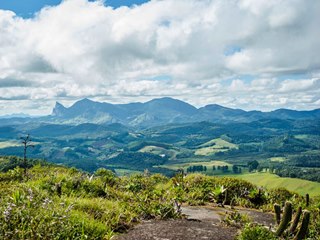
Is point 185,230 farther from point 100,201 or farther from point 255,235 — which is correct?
point 100,201

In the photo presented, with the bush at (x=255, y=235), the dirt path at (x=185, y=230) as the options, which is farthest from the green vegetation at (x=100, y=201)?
Answer: the dirt path at (x=185, y=230)

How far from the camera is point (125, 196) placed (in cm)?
1331

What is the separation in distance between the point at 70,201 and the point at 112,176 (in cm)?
822

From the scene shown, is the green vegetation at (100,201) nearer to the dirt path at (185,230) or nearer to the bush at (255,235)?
the bush at (255,235)

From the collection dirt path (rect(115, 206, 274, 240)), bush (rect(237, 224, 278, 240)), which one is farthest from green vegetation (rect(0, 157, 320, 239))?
dirt path (rect(115, 206, 274, 240))

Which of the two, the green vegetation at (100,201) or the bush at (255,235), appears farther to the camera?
the bush at (255,235)

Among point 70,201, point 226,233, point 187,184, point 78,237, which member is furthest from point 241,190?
point 78,237

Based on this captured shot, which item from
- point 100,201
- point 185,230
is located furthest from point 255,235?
point 100,201

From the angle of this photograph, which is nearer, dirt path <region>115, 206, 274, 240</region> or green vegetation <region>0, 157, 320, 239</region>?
green vegetation <region>0, 157, 320, 239</region>

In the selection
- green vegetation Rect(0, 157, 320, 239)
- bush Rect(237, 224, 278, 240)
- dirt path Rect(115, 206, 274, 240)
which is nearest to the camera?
green vegetation Rect(0, 157, 320, 239)

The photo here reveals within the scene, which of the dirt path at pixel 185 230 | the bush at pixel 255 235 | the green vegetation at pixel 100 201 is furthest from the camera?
the dirt path at pixel 185 230

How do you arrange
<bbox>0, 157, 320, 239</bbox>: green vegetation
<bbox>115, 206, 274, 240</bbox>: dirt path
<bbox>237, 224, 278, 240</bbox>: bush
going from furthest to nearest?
<bbox>115, 206, 274, 240</bbox>: dirt path, <bbox>237, 224, 278, 240</bbox>: bush, <bbox>0, 157, 320, 239</bbox>: green vegetation

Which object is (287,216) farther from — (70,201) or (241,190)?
(241,190)

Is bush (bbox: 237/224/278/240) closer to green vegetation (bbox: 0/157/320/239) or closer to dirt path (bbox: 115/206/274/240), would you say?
green vegetation (bbox: 0/157/320/239)
